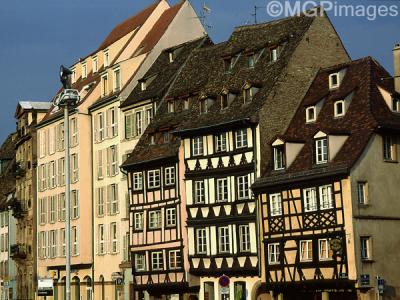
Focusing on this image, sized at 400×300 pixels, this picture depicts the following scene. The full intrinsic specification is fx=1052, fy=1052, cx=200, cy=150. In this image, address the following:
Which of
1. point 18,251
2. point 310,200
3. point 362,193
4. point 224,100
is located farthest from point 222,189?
point 18,251

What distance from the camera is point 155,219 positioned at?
63938mm

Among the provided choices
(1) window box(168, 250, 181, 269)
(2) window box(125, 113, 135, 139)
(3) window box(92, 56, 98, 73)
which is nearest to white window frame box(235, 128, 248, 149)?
(1) window box(168, 250, 181, 269)

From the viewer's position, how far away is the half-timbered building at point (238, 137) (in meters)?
56.7

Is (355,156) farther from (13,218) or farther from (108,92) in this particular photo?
(13,218)

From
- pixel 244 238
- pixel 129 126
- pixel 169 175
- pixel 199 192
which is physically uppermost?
pixel 129 126

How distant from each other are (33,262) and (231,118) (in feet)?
112

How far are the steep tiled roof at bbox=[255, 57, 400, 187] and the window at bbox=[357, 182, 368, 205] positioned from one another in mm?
1360

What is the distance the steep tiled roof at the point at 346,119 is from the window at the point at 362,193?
136 cm

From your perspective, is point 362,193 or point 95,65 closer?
point 362,193

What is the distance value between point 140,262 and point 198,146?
30.9 ft

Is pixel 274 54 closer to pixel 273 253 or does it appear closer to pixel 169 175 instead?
pixel 169 175

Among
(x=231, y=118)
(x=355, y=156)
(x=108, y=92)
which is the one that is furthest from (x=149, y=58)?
(x=355, y=156)

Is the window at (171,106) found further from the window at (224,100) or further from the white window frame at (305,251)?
the white window frame at (305,251)

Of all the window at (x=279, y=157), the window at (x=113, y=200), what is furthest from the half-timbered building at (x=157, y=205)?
the window at (x=279, y=157)
